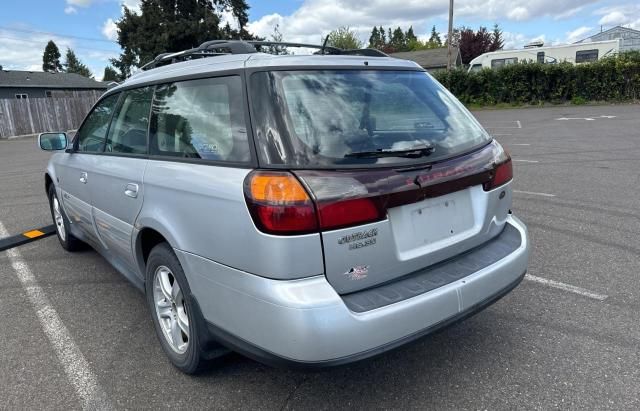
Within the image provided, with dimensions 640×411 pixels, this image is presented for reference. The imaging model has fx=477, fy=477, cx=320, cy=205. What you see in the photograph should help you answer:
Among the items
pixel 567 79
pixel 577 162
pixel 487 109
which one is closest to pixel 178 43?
pixel 487 109

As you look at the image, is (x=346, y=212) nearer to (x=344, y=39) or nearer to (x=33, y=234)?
(x=33, y=234)

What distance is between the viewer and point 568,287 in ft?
12.1

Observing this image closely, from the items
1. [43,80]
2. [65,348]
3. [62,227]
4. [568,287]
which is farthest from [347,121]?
[43,80]

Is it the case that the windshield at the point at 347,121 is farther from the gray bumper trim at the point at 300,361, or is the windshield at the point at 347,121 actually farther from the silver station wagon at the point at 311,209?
the gray bumper trim at the point at 300,361

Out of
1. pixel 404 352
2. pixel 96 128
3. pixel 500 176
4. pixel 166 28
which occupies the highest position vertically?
pixel 166 28

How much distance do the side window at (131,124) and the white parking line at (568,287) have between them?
10.2 feet

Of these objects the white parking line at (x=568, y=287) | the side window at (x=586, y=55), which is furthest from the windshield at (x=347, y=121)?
the side window at (x=586, y=55)

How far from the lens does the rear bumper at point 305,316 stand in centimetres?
195

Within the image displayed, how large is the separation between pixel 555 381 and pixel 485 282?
0.69 m

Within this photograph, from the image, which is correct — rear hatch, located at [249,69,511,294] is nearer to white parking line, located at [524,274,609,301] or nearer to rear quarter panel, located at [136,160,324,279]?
rear quarter panel, located at [136,160,324,279]

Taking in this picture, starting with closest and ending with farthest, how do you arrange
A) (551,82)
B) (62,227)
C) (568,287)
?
(568,287) → (62,227) → (551,82)

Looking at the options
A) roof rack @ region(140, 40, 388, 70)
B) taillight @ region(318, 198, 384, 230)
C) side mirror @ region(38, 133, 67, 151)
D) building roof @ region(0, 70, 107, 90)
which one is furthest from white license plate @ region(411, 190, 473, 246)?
building roof @ region(0, 70, 107, 90)

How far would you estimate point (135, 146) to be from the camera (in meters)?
3.11

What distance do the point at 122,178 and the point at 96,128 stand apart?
111cm
